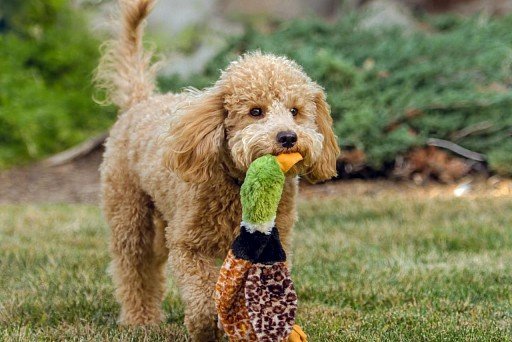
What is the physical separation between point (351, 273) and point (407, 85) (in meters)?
4.15

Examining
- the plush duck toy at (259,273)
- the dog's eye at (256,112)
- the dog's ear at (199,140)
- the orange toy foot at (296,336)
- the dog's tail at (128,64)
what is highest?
the dog's tail at (128,64)

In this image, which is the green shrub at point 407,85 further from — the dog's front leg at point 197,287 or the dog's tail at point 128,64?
the dog's front leg at point 197,287

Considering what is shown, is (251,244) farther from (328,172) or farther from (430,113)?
(430,113)

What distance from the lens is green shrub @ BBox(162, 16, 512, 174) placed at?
8.52 m

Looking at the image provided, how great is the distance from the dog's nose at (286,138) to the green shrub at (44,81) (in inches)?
323

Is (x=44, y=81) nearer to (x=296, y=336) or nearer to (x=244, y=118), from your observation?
(x=244, y=118)

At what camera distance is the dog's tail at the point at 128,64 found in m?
4.93

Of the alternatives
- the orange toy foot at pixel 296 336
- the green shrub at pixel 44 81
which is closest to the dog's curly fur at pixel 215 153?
the orange toy foot at pixel 296 336

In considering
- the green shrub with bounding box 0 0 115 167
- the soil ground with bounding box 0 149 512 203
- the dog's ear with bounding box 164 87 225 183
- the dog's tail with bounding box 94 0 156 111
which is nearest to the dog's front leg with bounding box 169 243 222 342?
the dog's ear with bounding box 164 87 225 183

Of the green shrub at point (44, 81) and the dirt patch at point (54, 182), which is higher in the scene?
the green shrub at point (44, 81)

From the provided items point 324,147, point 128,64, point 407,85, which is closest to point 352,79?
point 407,85

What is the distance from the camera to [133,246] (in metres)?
4.55

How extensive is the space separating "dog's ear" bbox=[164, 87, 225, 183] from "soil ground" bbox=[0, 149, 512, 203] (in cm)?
482

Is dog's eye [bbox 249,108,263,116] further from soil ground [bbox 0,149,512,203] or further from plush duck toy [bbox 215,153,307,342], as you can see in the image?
soil ground [bbox 0,149,512,203]
